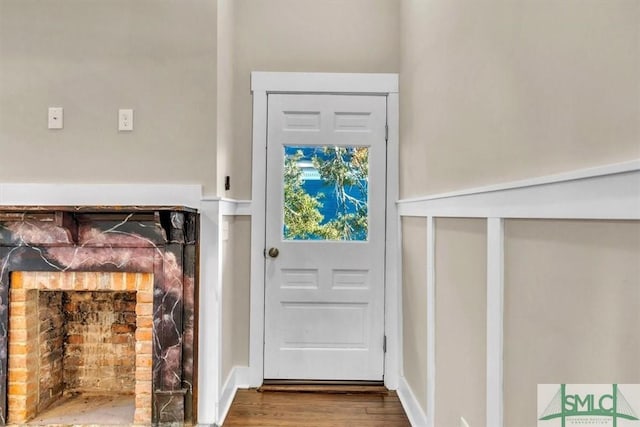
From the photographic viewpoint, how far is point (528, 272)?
1137 millimetres

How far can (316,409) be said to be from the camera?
2.46 meters

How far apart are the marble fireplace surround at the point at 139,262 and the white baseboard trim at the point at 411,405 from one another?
46.2 inches

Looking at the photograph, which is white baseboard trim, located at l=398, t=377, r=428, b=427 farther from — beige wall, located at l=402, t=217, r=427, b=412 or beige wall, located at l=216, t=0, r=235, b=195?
beige wall, located at l=216, t=0, r=235, b=195

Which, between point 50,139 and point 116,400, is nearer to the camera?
point 50,139

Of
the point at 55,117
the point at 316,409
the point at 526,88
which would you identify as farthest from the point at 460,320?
the point at 55,117

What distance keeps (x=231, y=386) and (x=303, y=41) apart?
7.56 feet

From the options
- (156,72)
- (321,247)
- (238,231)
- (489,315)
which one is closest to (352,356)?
(321,247)

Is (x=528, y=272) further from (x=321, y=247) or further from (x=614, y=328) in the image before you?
(x=321, y=247)

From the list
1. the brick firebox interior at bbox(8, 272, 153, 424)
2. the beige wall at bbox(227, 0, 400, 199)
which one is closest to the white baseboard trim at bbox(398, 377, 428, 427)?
the brick firebox interior at bbox(8, 272, 153, 424)

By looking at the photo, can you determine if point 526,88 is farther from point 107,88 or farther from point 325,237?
point 107,88

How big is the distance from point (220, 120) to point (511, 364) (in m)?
1.84

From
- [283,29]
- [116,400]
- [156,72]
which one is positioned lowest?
[116,400]

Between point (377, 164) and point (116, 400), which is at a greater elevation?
point (377, 164)

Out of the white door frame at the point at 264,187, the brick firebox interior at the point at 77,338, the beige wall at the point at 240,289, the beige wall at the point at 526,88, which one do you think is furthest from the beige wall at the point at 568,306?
the beige wall at the point at 240,289
